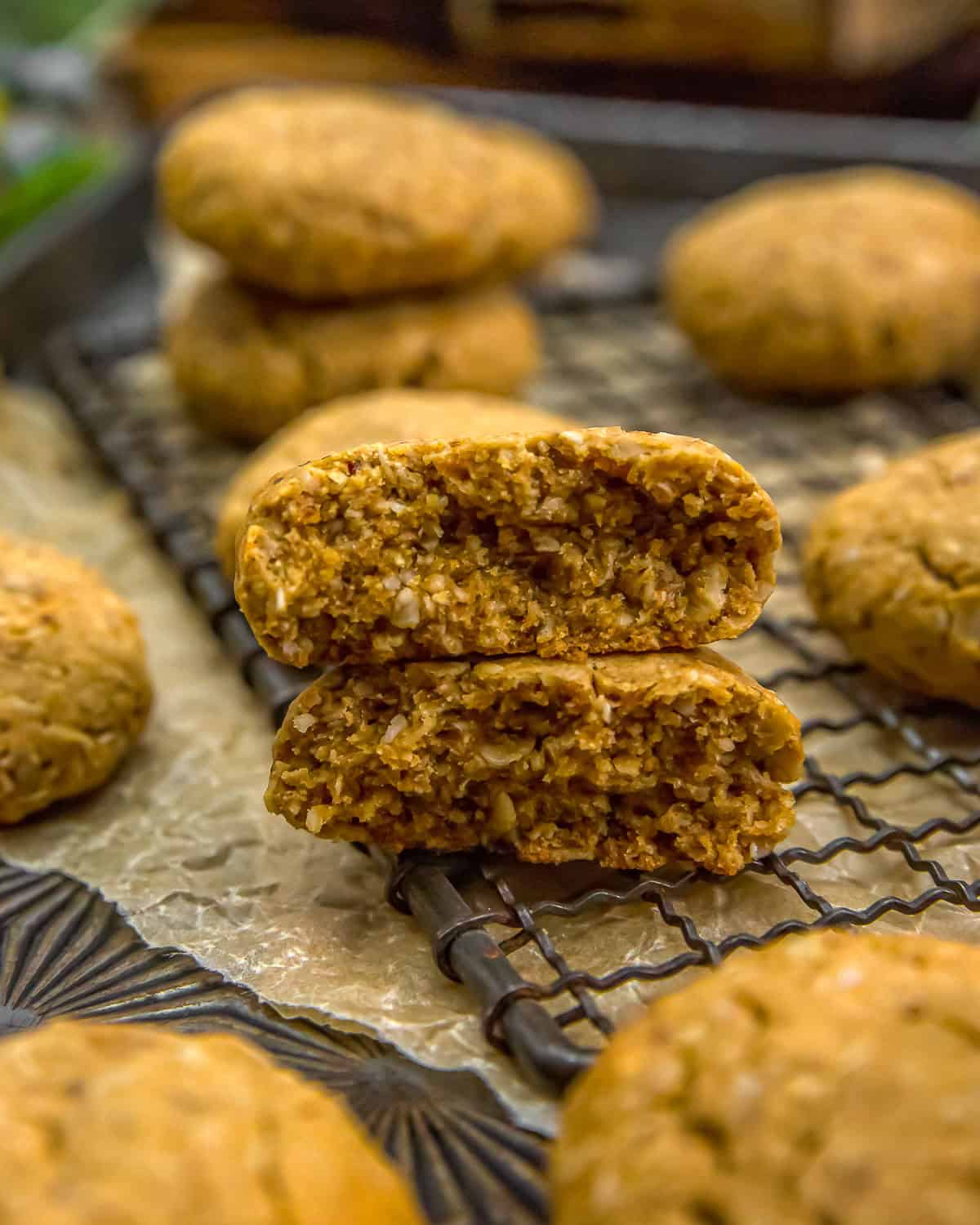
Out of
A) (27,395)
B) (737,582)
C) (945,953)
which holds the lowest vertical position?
(27,395)

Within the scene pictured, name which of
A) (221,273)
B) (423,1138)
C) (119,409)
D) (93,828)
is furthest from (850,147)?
(423,1138)

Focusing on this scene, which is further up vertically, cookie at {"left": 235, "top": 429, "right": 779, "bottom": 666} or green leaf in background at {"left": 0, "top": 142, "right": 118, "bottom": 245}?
cookie at {"left": 235, "top": 429, "right": 779, "bottom": 666}

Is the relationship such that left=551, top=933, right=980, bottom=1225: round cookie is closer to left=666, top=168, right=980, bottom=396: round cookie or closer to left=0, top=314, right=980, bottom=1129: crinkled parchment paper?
left=0, top=314, right=980, bottom=1129: crinkled parchment paper

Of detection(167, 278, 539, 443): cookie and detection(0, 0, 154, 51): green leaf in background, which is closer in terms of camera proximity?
detection(167, 278, 539, 443): cookie

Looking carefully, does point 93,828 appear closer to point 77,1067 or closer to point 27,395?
point 77,1067

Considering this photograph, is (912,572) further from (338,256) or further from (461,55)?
(461,55)

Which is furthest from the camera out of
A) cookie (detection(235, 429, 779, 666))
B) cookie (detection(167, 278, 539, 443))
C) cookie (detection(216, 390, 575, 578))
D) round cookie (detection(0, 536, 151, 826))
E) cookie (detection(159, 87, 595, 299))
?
cookie (detection(167, 278, 539, 443))

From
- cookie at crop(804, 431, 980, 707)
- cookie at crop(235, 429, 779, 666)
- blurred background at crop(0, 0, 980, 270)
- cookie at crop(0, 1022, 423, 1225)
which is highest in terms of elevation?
cookie at crop(235, 429, 779, 666)

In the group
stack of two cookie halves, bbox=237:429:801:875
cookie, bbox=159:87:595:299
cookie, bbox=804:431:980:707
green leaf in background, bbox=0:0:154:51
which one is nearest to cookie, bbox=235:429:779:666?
stack of two cookie halves, bbox=237:429:801:875
